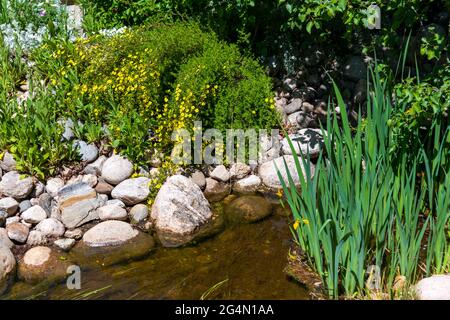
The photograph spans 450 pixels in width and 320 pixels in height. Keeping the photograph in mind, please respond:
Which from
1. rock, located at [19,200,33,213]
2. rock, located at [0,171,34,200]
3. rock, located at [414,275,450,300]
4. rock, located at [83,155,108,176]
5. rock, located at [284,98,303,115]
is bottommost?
rock, located at [19,200,33,213]

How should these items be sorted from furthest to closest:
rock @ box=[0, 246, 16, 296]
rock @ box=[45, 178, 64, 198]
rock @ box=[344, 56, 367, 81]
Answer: rock @ box=[344, 56, 367, 81], rock @ box=[45, 178, 64, 198], rock @ box=[0, 246, 16, 296]

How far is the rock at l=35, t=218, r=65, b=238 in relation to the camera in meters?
5.32

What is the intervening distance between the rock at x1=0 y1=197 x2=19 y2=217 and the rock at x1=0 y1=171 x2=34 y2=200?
0.06 m

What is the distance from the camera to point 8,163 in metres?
5.80

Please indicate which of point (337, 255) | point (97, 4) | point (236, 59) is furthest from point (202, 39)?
point (337, 255)

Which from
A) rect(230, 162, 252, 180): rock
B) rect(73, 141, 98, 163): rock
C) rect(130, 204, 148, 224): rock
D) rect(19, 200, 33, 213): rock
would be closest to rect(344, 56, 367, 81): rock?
rect(230, 162, 252, 180): rock

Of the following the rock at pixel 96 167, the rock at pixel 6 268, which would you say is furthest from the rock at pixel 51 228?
the rock at pixel 96 167

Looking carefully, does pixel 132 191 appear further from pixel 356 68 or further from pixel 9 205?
pixel 356 68

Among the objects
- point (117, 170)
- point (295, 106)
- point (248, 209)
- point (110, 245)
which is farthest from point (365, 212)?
point (295, 106)

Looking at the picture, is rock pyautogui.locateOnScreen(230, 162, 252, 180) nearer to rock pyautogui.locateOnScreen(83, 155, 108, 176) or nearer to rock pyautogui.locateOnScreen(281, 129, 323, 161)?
rock pyautogui.locateOnScreen(281, 129, 323, 161)

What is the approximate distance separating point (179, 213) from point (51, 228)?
1107 mm

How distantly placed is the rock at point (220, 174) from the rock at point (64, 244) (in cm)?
150

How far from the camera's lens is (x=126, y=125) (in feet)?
19.3

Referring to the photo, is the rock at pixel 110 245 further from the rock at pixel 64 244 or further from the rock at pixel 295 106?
the rock at pixel 295 106
